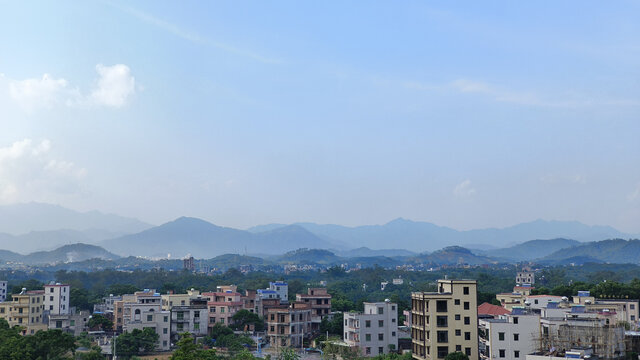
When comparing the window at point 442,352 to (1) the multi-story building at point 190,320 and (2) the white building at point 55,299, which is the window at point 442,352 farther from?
(2) the white building at point 55,299

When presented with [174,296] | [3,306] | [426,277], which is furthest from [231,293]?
[426,277]

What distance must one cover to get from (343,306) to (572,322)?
1327 inches

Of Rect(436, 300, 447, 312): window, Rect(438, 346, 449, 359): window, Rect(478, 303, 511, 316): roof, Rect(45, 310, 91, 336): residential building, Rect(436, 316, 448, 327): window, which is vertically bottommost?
Rect(45, 310, 91, 336): residential building

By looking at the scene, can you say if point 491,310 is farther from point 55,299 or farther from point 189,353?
point 55,299

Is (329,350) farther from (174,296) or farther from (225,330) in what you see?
(174,296)

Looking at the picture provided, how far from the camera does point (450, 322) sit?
31.9m

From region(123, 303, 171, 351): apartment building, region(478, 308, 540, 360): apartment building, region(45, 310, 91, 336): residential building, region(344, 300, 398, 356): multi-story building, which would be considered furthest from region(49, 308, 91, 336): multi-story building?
region(478, 308, 540, 360): apartment building

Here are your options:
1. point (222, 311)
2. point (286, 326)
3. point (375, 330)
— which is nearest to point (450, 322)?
point (375, 330)

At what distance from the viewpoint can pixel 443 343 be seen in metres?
31.6

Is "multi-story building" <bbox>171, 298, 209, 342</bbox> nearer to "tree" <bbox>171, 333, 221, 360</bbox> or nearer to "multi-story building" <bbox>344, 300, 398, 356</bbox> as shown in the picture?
"multi-story building" <bbox>344, 300, 398, 356</bbox>

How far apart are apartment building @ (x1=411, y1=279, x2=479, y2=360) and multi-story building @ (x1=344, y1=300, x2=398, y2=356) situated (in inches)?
259

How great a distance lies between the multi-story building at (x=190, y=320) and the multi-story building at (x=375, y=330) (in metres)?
14.3

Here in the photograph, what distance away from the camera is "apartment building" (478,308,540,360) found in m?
28.5

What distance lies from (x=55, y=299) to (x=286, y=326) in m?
22.8
